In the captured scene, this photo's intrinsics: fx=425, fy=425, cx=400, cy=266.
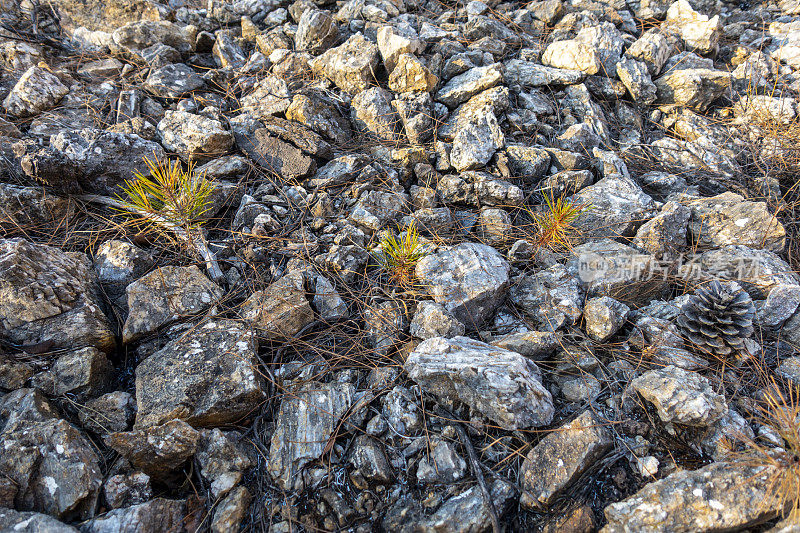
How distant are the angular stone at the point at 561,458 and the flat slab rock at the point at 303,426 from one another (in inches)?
34.3

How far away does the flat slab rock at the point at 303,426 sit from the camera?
1.89 m

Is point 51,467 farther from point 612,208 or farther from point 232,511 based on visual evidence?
point 612,208

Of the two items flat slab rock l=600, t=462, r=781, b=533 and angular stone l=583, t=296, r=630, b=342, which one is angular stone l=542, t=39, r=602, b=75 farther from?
flat slab rock l=600, t=462, r=781, b=533

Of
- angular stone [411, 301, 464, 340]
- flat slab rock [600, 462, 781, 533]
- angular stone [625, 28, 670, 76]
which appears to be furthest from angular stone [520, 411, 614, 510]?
angular stone [625, 28, 670, 76]

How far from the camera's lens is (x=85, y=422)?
1954mm

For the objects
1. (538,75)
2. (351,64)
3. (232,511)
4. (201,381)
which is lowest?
(232,511)

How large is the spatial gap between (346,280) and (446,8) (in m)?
3.53

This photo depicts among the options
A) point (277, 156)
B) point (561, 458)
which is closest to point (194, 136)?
point (277, 156)

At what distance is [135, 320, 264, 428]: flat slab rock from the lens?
195cm

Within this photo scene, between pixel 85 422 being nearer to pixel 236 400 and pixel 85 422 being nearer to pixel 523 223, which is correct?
pixel 236 400

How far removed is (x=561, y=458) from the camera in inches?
70.1

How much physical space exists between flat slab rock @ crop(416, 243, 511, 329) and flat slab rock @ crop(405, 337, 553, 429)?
1.20 ft

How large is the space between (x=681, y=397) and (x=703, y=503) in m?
0.41

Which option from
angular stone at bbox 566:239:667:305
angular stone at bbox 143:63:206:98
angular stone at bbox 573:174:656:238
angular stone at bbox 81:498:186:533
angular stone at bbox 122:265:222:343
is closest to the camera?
angular stone at bbox 81:498:186:533
